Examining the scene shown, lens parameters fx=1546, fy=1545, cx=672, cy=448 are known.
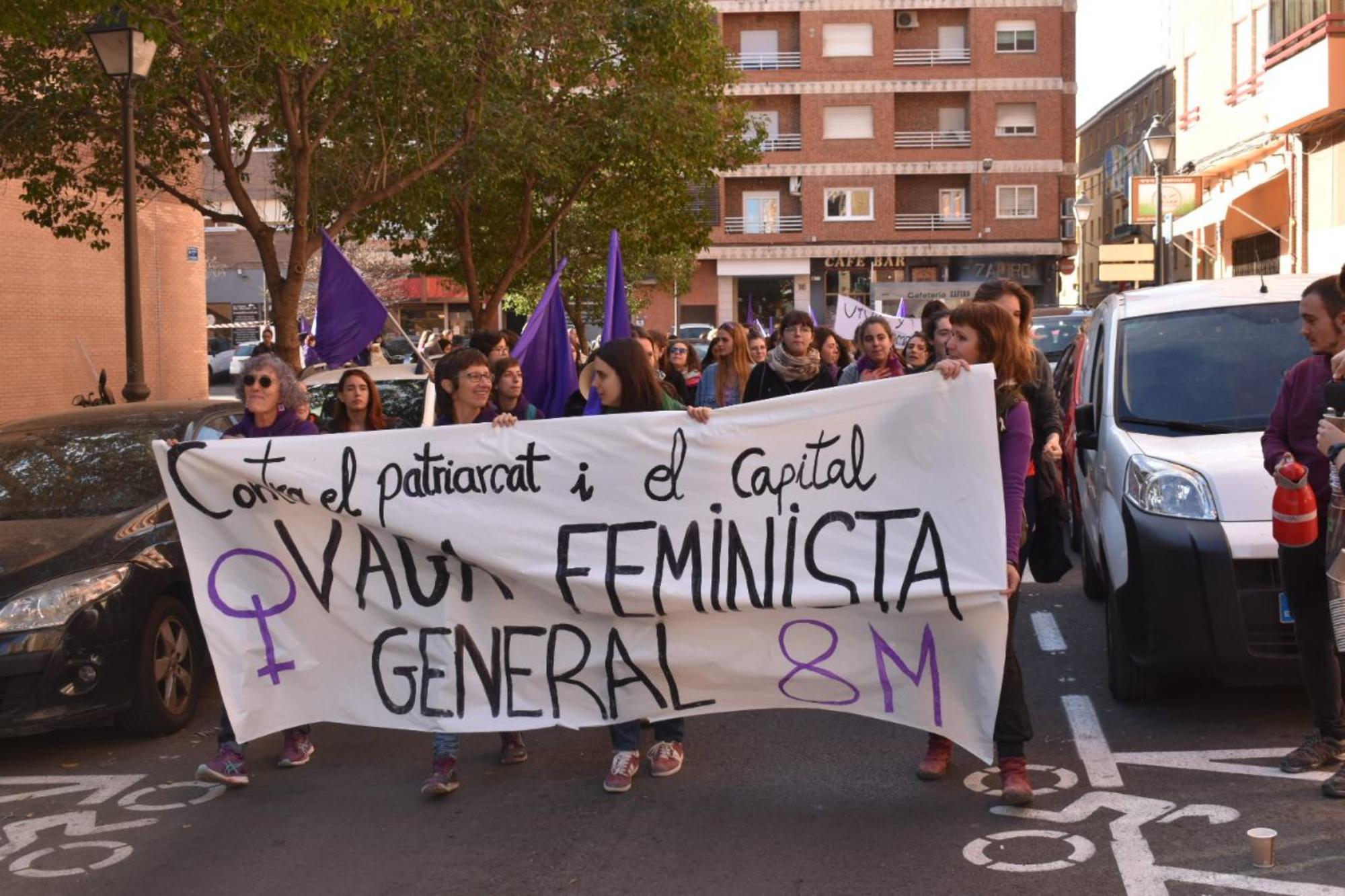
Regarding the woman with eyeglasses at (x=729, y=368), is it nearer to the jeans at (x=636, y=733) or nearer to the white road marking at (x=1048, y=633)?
the white road marking at (x=1048, y=633)

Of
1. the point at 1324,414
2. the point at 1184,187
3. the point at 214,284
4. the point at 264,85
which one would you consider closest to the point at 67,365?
the point at 264,85

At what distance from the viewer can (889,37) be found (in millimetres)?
54031

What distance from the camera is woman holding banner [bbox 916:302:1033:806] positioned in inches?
217

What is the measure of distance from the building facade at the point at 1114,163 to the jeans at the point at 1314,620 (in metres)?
53.2

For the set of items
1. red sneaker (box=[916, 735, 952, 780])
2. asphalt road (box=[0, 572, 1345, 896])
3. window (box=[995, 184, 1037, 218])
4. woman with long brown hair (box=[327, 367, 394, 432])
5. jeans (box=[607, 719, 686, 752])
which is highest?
window (box=[995, 184, 1037, 218])

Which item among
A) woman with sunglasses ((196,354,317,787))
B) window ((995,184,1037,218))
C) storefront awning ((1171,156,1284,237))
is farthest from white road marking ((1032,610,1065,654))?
window ((995,184,1037,218))

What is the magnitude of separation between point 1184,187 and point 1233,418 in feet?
70.6

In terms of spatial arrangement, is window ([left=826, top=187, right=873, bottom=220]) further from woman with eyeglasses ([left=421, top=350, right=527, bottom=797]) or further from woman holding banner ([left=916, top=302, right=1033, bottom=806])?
woman holding banner ([left=916, top=302, right=1033, bottom=806])

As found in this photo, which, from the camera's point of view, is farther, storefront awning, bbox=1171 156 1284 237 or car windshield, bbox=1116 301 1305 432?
storefront awning, bbox=1171 156 1284 237

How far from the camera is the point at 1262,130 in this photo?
1229 inches

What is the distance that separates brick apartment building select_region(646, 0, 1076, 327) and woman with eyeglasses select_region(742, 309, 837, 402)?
44.3 m

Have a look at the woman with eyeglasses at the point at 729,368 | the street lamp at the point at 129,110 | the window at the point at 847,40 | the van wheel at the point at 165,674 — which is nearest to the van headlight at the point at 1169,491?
the woman with eyeglasses at the point at 729,368

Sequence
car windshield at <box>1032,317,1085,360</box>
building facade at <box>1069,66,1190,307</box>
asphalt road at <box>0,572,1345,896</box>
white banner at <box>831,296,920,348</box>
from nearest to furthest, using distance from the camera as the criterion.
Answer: asphalt road at <box>0,572,1345,896</box>, white banner at <box>831,296,920,348</box>, car windshield at <box>1032,317,1085,360</box>, building facade at <box>1069,66,1190,307</box>

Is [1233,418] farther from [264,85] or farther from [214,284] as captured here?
[214,284]
